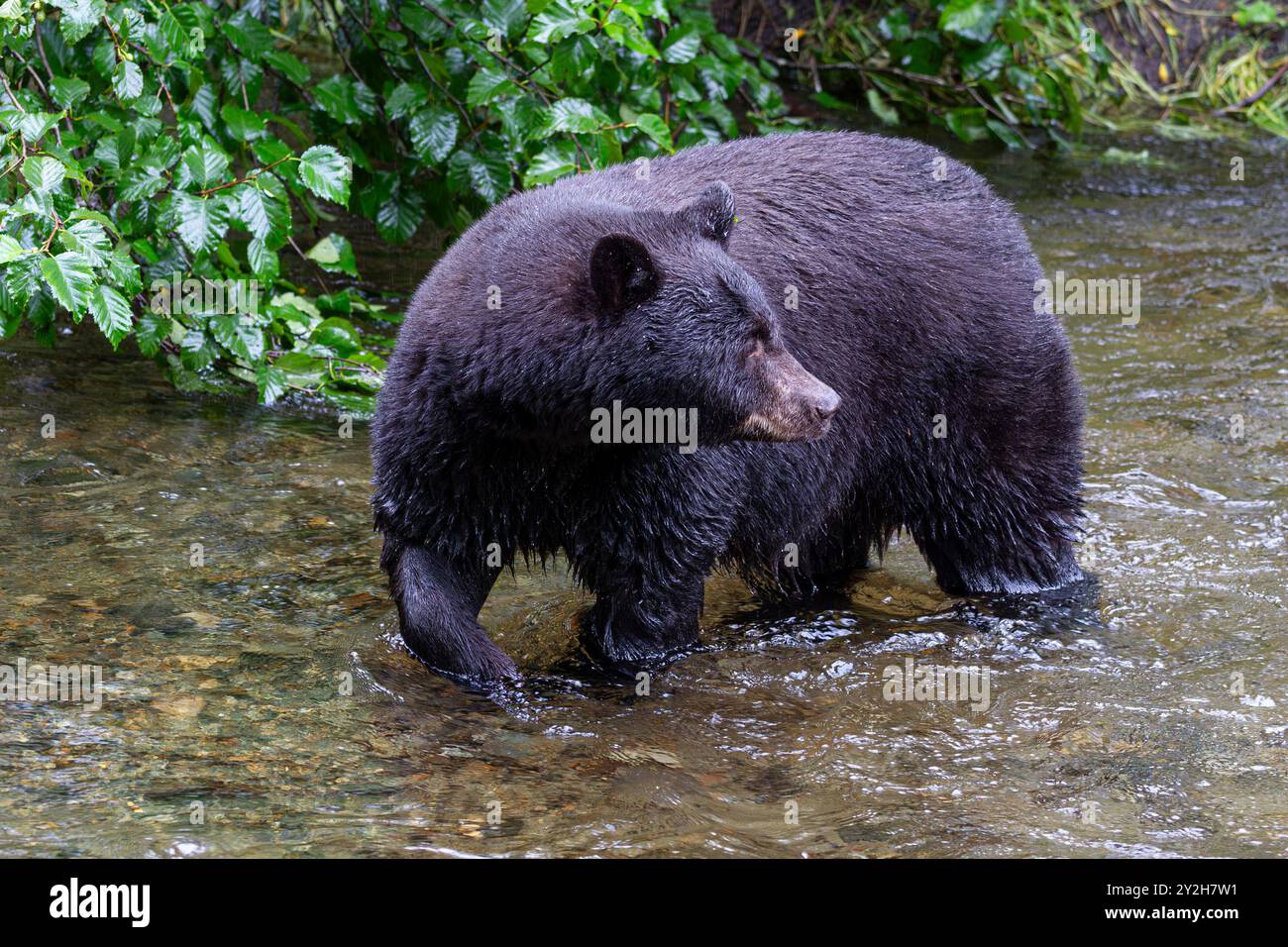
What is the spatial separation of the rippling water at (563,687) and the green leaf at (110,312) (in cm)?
77

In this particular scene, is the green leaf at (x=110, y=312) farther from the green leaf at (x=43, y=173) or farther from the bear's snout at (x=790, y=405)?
the bear's snout at (x=790, y=405)

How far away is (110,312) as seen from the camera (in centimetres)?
627

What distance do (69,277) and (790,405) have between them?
9.90ft

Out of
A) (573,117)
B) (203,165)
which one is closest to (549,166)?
(573,117)

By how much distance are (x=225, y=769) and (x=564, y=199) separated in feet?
7.64

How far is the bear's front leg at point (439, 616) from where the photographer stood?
532 centimetres

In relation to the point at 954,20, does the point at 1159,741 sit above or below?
below

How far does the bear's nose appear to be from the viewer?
5.12 metres

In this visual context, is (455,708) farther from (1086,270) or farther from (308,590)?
(1086,270)

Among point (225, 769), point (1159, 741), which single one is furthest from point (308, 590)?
point (1159, 741)

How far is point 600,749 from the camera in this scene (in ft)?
16.2

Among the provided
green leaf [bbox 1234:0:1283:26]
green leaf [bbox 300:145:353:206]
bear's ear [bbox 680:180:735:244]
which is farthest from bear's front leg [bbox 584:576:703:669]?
green leaf [bbox 1234:0:1283:26]

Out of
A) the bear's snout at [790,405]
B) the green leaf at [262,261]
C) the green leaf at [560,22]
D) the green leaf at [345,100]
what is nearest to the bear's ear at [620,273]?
the bear's snout at [790,405]
